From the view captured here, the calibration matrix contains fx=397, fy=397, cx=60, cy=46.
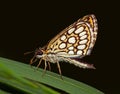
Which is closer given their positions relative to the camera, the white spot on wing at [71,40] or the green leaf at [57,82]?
the green leaf at [57,82]

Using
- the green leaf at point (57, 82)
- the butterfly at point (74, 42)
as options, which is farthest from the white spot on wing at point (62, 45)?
the green leaf at point (57, 82)

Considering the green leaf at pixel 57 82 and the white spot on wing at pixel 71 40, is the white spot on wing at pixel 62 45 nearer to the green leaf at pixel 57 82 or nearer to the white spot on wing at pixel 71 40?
the white spot on wing at pixel 71 40

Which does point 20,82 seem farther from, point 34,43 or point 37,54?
point 34,43

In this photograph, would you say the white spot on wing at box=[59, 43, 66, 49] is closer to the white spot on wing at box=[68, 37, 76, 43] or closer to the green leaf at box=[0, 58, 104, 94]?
the white spot on wing at box=[68, 37, 76, 43]

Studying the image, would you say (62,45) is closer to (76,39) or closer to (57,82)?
(76,39)

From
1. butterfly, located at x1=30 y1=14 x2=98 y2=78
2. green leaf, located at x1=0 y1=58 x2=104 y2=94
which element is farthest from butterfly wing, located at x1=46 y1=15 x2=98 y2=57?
green leaf, located at x1=0 y1=58 x2=104 y2=94

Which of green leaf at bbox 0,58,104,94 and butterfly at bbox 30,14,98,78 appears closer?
green leaf at bbox 0,58,104,94

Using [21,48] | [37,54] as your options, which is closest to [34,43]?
[21,48]
